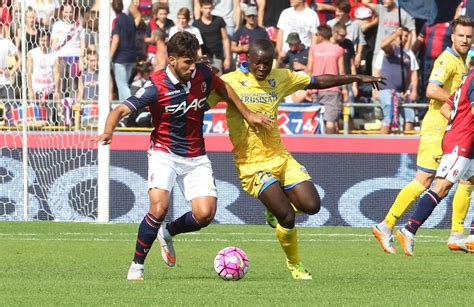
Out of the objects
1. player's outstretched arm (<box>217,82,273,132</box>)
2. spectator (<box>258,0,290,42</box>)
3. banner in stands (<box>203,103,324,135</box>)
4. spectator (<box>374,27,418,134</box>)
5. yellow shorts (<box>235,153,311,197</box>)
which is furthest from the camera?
spectator (<box>258,0,290,42</box>)

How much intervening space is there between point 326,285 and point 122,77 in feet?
34.0

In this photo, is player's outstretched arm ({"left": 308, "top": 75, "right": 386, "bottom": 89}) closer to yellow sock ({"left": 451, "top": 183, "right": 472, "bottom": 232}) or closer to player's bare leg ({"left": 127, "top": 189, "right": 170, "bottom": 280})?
player's bare leg ({"left": 127, "top": 189, "right": 170, "bottom": 280})

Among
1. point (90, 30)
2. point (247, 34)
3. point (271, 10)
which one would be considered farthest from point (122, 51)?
point (271, 10)

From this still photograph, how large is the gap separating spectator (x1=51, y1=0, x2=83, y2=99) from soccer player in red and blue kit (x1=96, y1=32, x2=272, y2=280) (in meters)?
7.32

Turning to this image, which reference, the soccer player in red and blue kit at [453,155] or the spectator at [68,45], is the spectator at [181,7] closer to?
the spectator at [68,45]

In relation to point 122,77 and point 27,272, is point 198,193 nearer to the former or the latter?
point 27,272

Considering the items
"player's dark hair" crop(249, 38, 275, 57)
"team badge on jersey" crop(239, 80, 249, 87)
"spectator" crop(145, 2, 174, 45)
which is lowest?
"spectator" crop(145, 2, 174, 45)

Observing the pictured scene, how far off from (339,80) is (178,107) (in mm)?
1670

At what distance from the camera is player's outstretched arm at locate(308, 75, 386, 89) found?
1070 centimetres

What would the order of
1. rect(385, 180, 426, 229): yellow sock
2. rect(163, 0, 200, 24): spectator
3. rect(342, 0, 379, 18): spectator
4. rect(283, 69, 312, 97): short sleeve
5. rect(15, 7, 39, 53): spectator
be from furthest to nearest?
rect(342, 0, 379, 18): spectator → rect(163, 0, 200, 24): spectator → rect(15, 7, 39, 53): spectator → rect(385, 180, 426, 229): yellow sock → rect(283, 69, 312, 97): short sleeve

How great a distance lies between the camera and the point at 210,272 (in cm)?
1076

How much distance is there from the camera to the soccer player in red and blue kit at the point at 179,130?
32.2 ft

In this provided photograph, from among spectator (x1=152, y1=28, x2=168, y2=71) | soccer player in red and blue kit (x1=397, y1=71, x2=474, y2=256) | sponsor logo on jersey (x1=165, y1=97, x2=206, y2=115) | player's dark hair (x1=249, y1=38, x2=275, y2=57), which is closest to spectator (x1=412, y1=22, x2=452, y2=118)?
spectator (x1=152, y1=28, x2=168, y2=71)

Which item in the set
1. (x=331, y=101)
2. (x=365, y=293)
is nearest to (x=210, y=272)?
(x=365, y=293)
